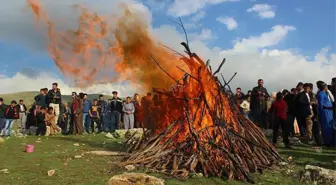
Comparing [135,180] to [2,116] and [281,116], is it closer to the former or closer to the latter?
[281,116]

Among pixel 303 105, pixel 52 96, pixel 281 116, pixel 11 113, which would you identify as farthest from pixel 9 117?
pixel 303 105

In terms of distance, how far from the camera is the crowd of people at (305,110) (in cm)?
1316

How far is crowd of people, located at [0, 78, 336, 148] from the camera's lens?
13320 millimetres

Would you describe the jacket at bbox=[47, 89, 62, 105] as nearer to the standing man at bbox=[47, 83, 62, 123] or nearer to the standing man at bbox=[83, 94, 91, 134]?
the standing man at bbox=[47, 83, 62, 123]

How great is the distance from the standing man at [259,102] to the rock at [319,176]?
8761mm

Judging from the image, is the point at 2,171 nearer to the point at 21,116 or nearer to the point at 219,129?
the point at 219,129

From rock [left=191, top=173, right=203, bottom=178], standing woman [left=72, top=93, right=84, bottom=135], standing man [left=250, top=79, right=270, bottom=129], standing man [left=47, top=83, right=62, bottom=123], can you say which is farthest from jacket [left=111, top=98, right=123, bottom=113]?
rock [left=191, top=173, right=203, bottom=178]

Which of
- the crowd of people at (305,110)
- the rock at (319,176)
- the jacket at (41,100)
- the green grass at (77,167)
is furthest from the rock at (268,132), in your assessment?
the jacket at (41,100)

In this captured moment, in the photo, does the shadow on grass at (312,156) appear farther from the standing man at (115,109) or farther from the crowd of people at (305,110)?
the standing man at (115,109)

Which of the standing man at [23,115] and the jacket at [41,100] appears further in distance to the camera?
the standing man at [23,115]

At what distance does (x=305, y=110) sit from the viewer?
1420 cm

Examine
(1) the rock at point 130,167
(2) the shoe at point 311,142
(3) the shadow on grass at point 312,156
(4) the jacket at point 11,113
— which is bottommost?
(1) the rock at point 130,167

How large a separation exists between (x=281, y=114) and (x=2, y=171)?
913cm

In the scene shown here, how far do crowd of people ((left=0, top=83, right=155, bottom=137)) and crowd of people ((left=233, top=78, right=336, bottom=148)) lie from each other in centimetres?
668
